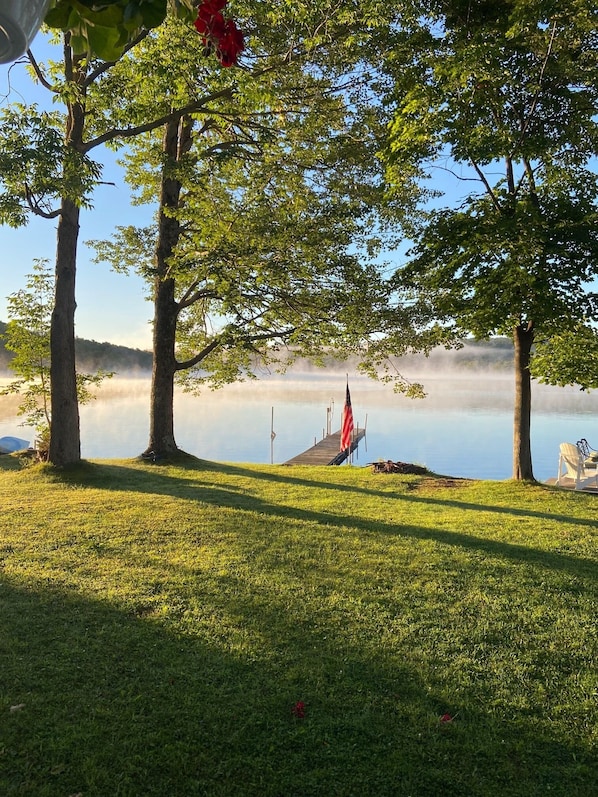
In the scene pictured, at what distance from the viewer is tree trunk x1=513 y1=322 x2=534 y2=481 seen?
9680 mm

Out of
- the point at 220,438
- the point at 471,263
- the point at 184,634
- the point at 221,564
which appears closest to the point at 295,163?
the point at 471,263

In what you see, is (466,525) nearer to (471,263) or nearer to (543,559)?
(543,559)

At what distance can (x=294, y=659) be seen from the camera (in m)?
2.95

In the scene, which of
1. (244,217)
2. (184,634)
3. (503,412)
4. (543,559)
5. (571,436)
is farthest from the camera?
(503,412)

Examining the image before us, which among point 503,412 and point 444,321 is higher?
point 444,321

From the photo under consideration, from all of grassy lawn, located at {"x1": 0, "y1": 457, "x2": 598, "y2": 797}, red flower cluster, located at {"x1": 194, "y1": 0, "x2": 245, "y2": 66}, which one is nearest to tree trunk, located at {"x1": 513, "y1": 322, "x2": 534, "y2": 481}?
grassy lawn, located at {"x1": 0, "y1": 457, "x2": 598, "y2": 797}

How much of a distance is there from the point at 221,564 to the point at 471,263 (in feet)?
20.2

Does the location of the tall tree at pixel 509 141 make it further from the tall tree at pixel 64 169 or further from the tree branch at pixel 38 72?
the tree branch at pixel 38 72

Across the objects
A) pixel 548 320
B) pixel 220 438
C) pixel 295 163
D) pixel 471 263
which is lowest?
pixel 220 438

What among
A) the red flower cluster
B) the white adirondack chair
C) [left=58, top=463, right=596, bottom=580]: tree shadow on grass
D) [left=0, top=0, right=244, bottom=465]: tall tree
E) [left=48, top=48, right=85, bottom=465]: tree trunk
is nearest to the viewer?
the red flower cluster

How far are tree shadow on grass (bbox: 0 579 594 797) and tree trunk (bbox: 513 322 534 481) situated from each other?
760 cm

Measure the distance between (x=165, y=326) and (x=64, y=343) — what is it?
3.24 m

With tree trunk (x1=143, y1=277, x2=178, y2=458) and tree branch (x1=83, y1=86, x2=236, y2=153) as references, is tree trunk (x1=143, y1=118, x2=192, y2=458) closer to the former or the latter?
tree trunk (x1=143, y1=277, x2=178, y2=458)

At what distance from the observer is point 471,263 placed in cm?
823
